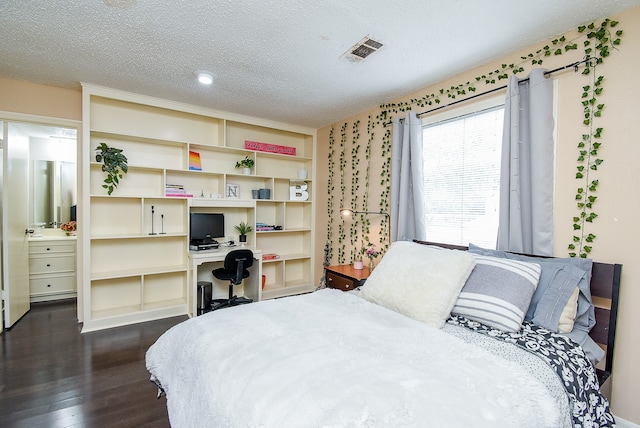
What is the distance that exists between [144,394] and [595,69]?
12.0ft

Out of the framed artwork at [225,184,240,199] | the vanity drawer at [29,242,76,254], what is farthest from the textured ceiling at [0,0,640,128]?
the vanity drawer at [29,242,76,254]

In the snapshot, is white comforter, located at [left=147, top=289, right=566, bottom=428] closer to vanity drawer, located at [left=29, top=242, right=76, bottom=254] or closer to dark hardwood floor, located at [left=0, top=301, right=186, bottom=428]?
dark hardwood floor, located at [left=0, top=301, right=186, bottom=428]

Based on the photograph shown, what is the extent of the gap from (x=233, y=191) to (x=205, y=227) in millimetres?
641

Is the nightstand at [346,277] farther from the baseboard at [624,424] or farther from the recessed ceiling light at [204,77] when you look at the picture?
the recessed ceiling light at [204,77]

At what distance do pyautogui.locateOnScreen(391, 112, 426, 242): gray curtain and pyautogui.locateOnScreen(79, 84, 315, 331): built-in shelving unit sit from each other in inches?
69.5

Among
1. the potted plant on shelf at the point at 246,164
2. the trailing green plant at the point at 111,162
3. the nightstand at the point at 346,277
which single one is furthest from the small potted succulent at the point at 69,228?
the nightstand at the point at 346,277

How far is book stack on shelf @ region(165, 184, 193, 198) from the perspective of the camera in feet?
11.2

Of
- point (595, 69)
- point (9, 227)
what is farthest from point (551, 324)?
point (9, 227)

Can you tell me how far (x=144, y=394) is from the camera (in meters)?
2.01

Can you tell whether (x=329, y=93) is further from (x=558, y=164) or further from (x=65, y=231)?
(x=65, y=231)

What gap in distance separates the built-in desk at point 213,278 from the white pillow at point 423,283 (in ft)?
6.84

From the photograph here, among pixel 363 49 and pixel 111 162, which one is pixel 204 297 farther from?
Answer: pixel 363 49

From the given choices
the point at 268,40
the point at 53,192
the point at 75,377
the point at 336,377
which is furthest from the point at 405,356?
the point at 53,192

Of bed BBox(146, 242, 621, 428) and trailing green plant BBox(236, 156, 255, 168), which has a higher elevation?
trailing green plant BBox(236, 156, 255, 168)
